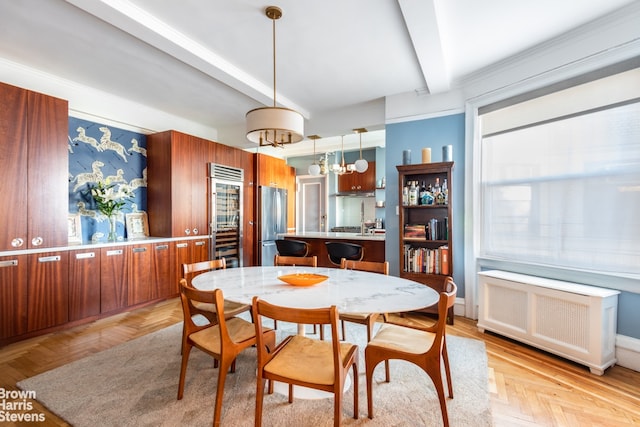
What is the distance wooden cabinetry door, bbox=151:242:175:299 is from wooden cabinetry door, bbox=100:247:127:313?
36 cm

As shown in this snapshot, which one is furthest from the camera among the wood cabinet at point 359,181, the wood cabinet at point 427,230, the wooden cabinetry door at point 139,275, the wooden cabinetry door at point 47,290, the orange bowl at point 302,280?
the wood cabinet at point 359,181

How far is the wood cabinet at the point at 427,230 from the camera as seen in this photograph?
329cm

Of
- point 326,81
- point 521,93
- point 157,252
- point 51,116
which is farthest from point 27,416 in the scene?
point 521,93

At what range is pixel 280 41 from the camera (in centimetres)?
263

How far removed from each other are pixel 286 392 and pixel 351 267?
1.15m

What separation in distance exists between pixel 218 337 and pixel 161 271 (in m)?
2.58

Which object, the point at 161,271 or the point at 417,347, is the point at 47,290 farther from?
the point at 417,347

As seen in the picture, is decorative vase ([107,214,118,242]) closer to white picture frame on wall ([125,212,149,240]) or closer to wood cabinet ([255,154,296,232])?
white picture frame on wall ([125,212,149,240])

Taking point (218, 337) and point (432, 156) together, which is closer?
point (218, 337)

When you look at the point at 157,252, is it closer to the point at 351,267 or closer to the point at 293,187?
the point at 351,267

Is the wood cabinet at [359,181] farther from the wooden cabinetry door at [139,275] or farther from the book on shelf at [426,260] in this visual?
the wooden cabinetry door at [139,275]

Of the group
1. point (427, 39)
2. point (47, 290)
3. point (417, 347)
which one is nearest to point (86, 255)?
point (47, 290)

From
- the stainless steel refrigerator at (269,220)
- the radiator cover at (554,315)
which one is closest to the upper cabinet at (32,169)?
the stainless steel refrigerator at (269,220)

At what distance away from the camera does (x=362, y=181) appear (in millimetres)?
6344
